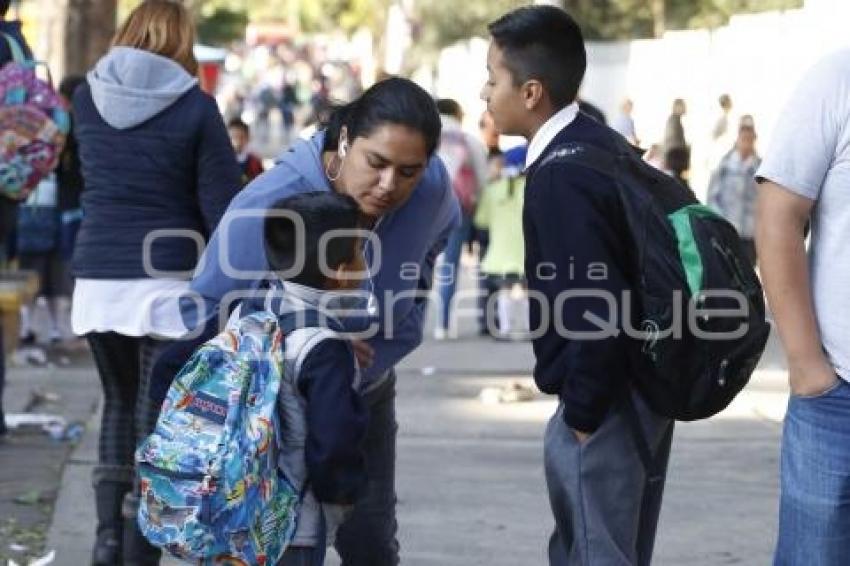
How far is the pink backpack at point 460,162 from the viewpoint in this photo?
15.3 metres

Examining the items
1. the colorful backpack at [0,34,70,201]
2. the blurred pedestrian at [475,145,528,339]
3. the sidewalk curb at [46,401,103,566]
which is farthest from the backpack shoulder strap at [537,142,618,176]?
the blurred pedestrian at [475,145,528,339]

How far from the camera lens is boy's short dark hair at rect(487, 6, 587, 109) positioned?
4773 mm

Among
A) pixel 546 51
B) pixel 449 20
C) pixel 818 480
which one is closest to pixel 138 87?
pixel 546 51

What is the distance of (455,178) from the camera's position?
1530 centimetres

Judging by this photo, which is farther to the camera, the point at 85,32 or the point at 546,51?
the point at 85,32

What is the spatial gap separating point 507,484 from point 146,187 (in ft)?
10.0

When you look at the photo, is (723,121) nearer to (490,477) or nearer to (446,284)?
(446,284)

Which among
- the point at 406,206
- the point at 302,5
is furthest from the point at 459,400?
the point at 302,5

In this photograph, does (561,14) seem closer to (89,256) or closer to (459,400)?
(89,256)

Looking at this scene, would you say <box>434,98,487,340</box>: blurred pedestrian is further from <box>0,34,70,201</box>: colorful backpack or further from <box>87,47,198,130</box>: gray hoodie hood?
<box>87,47,198,130</box>: gray hoodie hood

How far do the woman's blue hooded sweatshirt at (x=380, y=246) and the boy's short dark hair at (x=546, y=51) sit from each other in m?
0.42

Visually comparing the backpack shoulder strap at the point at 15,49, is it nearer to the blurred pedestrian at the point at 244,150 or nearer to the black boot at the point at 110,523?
the black boot at the point at 110,523

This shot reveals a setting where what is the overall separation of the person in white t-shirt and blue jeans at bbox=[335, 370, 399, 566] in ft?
3.70

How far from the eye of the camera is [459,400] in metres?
11.5
